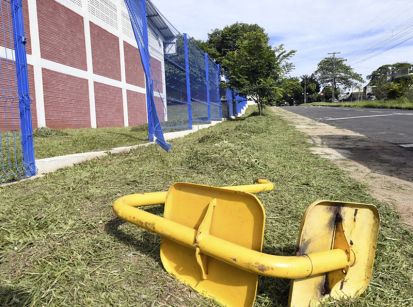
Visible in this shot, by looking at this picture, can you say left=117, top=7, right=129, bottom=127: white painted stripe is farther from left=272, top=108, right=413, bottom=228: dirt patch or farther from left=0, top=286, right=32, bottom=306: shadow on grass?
left=0, top=286, right=32, bottom=306: shadow on grass

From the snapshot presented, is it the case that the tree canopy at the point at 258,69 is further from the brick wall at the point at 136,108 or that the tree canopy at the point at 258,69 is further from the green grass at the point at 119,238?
the green grass at the point at 119,238

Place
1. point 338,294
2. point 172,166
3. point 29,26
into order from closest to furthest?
1. point 338,294
2. point 172,166
3. point 29,26

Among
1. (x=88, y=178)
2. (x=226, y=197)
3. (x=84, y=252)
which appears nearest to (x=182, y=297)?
(x=226, y=197)

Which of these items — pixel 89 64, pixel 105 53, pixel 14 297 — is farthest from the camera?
pixel 105 53

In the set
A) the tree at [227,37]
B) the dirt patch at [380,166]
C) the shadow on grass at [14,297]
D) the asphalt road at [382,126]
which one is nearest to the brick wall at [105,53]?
the asphalt road at [382,126]

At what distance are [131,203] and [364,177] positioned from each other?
10.8 feet

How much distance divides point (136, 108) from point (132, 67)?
7.43 ft

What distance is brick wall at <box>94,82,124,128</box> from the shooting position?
602 inches

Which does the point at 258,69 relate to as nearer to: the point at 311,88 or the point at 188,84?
the point at 188,84

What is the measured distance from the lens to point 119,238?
2.35 m

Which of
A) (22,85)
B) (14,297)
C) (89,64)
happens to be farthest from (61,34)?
(14,297)

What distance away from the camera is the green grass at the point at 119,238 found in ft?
5.81

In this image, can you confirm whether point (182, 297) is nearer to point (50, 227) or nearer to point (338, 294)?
point (338, 294)

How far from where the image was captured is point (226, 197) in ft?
5.92
